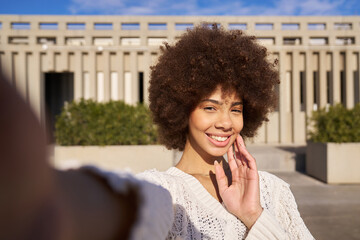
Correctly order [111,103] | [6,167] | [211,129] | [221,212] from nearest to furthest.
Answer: [6,167] < [221,212] < [211,129] < [111,103]

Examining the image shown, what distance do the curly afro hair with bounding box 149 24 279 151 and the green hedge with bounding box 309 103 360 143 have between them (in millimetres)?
6008

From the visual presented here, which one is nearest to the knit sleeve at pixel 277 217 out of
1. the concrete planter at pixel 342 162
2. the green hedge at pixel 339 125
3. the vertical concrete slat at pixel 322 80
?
the concrete planter at pixel 342 162

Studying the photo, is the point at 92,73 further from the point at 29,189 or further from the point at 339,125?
the point at 29,189

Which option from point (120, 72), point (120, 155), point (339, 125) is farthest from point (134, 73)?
point (339, 125)

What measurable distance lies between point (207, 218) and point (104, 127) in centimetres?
606

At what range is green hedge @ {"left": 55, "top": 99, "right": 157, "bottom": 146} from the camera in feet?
24.3

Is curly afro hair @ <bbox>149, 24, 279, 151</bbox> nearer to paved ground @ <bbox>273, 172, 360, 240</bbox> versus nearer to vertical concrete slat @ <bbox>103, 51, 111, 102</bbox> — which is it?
paved ground @ <bbox>273, 172, 360, 240</bbox>

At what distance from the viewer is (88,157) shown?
734 cm

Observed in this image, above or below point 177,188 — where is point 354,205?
below

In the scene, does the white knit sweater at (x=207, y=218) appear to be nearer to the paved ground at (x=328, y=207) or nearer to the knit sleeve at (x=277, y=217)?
the knit sleeve at (x=277, y=217)

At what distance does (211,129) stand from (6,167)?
172cm

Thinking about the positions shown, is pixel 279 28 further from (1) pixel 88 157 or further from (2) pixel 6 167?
(2) pixel 6 167

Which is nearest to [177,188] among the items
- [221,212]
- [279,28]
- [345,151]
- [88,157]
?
[221,212]

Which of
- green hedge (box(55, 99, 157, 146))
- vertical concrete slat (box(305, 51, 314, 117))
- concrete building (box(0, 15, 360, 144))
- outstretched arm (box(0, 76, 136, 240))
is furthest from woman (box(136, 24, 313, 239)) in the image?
vertical concrete slat (box(305, 51, 314, 117))
